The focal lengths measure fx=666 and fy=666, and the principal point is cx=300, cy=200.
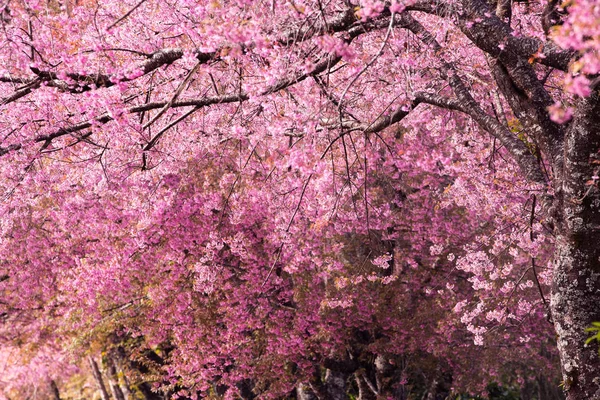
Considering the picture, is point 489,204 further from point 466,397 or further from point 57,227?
point 466,397

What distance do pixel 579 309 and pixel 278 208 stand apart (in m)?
7.45

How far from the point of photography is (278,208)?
12773mm

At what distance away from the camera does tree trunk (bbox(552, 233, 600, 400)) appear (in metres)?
5.91

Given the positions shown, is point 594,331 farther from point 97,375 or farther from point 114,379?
point 97,375

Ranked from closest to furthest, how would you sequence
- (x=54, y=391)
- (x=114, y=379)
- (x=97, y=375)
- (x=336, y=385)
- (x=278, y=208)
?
(x=278, y=208) < (x=336, y=385) < (x=114, y=379) < (x=97, y=375) < (x=54, y=391)

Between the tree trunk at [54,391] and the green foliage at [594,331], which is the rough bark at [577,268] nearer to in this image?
the green foliage at [594,331]

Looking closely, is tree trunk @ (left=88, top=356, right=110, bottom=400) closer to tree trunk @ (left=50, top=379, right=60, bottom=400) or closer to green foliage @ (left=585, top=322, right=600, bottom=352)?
tree trunk @ (left=50, top=379, right=60, bottom=400)

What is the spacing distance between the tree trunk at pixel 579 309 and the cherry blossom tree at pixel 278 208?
23.0 inches

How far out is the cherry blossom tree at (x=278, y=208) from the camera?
7617 mm

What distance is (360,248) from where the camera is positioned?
15.2 metres

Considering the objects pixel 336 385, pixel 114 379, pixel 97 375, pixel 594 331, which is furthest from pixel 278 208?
pixel 97 375

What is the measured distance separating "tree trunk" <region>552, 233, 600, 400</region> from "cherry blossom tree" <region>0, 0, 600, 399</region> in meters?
0.58

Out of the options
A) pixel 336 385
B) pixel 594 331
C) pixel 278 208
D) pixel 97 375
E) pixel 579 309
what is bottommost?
pixel 594 331

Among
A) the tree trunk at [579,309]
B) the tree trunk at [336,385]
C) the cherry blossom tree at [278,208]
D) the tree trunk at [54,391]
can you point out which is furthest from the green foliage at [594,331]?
the tree trunk at [54,391]
